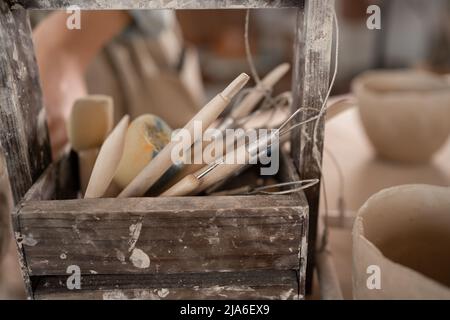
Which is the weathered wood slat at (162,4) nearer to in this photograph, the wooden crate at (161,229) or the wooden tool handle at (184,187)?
the wooden crate at (161,229)

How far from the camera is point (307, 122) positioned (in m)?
0.48

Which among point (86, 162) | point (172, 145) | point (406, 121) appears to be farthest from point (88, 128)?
point (406, 121)

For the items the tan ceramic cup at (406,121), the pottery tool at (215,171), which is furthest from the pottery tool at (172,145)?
the tan ceramic cup at (406,121)

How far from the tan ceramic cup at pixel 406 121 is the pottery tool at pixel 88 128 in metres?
0.45

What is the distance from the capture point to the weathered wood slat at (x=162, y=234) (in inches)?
17.0

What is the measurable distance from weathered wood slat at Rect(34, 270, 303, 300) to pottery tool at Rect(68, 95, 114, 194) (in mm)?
135

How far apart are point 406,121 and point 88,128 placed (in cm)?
50

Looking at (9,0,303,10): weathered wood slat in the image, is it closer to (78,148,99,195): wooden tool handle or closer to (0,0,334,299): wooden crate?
(0,0,334,299): wooden crate

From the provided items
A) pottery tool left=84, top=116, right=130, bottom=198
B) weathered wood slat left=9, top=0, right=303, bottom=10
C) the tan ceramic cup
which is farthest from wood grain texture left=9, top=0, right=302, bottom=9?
the tan ceramic cup

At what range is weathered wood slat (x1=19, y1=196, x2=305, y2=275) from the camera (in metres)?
0.43
